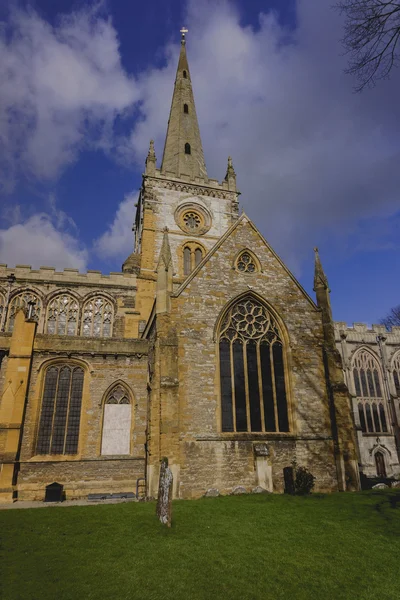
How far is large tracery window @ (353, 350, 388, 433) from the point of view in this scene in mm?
32531

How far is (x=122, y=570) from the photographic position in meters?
6.90

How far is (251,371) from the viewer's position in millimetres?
16078

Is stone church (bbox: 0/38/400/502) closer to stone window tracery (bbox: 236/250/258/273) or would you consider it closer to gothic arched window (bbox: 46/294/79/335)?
stone window tracery (bbox: 236/250/258/273)

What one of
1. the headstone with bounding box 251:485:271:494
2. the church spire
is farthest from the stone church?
the church spire

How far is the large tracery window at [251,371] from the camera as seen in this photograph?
50.1 feet

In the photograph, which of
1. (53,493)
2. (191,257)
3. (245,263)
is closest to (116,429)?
(53,493)

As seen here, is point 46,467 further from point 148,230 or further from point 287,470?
point 148,230

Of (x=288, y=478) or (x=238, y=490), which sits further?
(x=288, y=478)

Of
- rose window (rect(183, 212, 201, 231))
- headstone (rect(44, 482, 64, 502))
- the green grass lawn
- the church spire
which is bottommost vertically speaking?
the green grass lawn

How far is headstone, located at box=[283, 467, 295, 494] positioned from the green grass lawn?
2.52 metres

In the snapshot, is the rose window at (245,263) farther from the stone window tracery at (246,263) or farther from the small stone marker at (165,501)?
the small stone marker at (165,501)

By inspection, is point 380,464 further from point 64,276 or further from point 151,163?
point 151,163

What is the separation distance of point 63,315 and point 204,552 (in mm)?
23994

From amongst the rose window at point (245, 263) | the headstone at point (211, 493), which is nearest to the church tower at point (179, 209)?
the rose window at point (245, 263)
